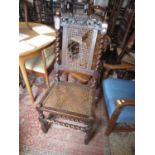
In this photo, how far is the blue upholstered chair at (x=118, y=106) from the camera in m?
1.14

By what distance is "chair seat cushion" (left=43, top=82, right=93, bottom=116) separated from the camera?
1.14m

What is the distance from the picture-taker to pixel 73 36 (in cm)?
120

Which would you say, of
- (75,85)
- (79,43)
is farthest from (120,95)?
(79,43)

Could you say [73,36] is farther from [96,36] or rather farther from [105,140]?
[105,140]

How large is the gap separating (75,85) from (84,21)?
61 cm

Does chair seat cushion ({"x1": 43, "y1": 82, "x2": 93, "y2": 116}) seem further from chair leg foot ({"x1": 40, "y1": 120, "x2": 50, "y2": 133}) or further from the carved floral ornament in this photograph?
the carved floral ornament

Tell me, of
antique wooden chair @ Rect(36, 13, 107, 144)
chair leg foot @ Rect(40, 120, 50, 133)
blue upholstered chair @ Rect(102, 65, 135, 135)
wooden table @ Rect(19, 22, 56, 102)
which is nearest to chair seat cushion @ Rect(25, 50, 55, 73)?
wooden table @ Rect(19, 22, 56, 102)

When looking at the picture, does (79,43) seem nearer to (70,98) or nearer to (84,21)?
(84,21)

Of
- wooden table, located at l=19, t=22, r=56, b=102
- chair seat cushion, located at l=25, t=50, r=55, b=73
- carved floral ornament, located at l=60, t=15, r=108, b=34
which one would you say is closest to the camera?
carved floral ornament, located at l=60, t=15, r=108, b=34

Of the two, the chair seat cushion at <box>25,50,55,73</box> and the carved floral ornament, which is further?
the chair seat cushion at <box>25,50,55,73</box>

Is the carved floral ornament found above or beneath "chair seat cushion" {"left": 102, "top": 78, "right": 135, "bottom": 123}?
above

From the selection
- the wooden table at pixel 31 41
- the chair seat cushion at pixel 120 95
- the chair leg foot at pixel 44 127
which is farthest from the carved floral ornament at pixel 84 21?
the chair leg foot at pixel 44 127

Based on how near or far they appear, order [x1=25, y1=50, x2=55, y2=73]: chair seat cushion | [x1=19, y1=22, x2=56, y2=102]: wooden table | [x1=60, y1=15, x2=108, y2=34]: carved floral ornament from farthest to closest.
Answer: [x1=25, y1=50, x2=55, y2=73]: chair seat cushion
[x1=19, y1=22, x2=56, y2=102]: wooden table
[x1=60, y1=15, x2=108, y2=34]: carved floral ornament

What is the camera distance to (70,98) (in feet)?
4.03
